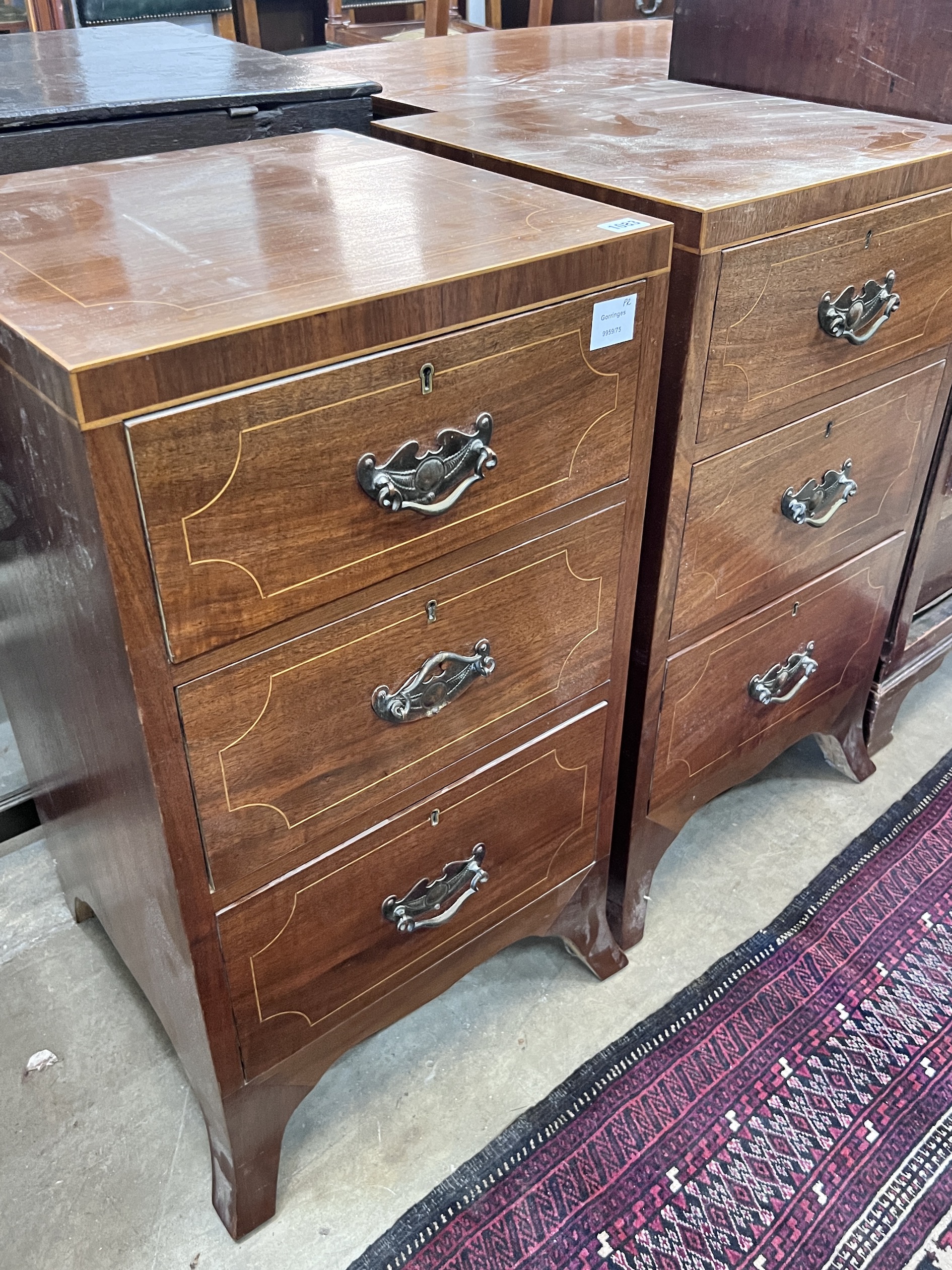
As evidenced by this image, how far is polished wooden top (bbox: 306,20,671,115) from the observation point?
1.18 m

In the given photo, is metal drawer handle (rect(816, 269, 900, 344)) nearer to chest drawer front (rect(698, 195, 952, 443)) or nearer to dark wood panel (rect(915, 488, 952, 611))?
chest drawer front (rect(698, 195, 952, 443))

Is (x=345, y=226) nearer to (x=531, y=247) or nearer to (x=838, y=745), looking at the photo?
(x=531, y=247)

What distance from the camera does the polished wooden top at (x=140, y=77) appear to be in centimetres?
92

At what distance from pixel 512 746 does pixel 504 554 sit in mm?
204

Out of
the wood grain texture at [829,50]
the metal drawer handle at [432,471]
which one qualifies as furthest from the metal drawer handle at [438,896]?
the wood grain texture at [829,50]

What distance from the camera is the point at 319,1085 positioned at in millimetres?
1063

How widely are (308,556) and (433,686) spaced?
178 mm

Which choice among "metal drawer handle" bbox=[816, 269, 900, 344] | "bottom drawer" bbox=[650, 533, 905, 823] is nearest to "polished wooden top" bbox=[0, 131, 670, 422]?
"metal drawer handle" bbox=[816, 269, 900, 344]

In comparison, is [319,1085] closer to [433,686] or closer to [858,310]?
[433,686]

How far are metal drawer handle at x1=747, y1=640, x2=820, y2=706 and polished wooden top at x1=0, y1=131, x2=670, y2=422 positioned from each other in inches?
21.9

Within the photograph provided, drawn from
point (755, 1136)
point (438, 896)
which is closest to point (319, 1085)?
point (438, 896)

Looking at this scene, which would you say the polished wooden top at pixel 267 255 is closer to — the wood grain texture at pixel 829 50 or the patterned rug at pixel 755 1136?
the wood grain texture at pixel 829 50

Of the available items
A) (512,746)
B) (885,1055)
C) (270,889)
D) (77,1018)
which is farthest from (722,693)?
(77,1018)

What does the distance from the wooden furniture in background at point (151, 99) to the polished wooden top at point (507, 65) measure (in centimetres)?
9
